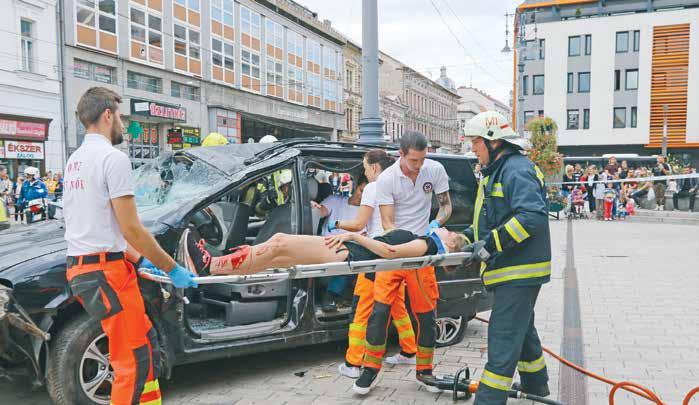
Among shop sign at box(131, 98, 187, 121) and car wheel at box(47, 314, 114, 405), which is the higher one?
shop sign at box(131, 98, 187, 121)

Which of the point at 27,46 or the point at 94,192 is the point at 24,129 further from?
the point at 94,192

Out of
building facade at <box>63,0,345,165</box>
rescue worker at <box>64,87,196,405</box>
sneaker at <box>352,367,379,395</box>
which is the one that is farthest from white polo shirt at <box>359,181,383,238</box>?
building facade at <box>63,0,345,165</box>

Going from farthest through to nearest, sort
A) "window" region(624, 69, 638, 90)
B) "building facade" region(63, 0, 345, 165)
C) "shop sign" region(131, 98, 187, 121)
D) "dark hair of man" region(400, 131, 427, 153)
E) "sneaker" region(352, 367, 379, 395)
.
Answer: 1. "window" region(624, 69, 638, 90)
2. "shop sign" region(131, 98, 187, 121)
3. "building facade" region(63, 0, 345, 165)
4. "dark hair of man" region(400, 131, 427, 153)
5. "sneaker" region(352, 367, 379, 395)

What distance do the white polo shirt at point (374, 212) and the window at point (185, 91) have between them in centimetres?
3101

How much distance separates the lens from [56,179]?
73.0ft

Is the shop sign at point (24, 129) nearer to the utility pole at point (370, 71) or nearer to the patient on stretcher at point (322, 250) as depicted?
the utility pole at point (370, 71)

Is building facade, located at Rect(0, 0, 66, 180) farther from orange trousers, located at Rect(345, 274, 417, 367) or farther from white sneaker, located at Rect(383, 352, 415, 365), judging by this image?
orange trousers, located at Rect(345, 274, 417, 367)

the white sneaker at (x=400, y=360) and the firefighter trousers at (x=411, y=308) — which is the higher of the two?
the firefighter trousers at (x=411, y=308)

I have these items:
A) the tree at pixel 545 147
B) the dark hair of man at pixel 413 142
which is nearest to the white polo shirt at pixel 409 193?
the dark hair of man at pixel 413 142

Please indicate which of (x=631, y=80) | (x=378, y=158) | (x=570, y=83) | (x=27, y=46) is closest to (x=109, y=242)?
(x=378, y=158)

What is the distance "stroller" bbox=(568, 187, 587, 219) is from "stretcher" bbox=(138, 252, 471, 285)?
767 inches

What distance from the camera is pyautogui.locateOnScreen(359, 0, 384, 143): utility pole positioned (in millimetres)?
9305

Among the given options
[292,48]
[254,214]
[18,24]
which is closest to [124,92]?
[18,24]

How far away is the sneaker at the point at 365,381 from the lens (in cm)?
465
